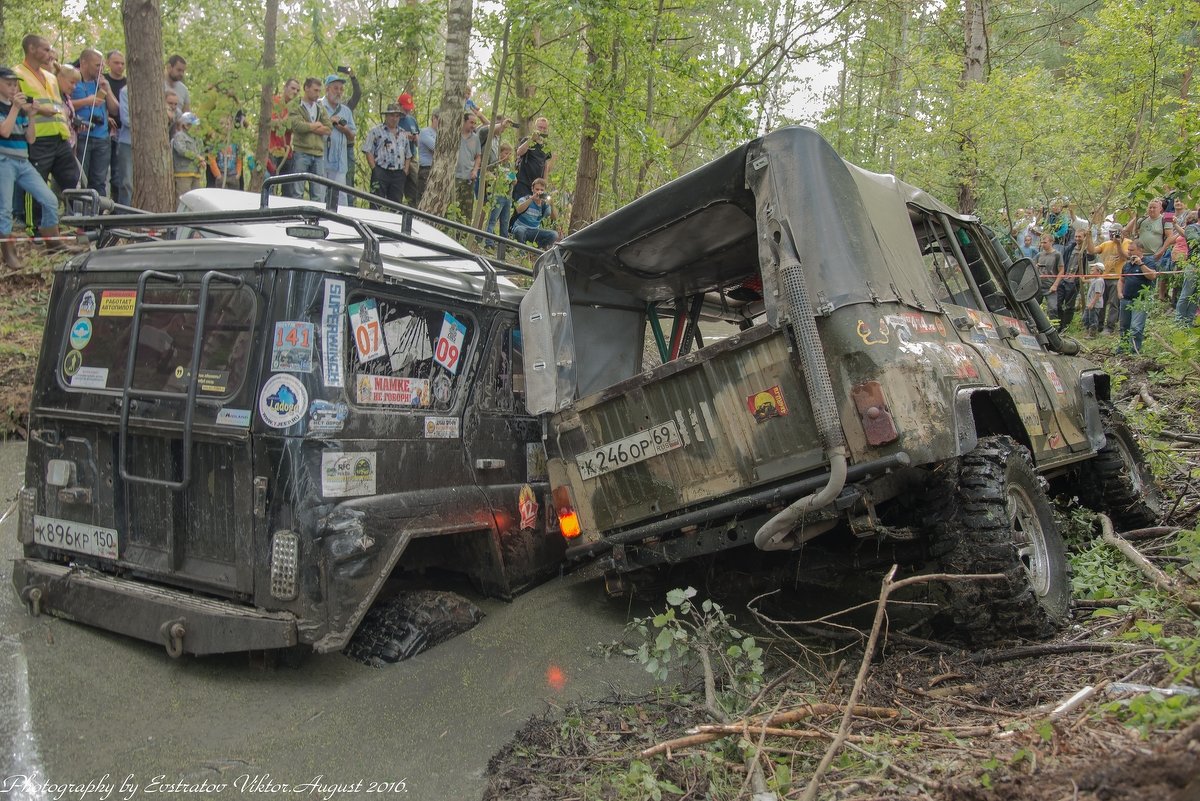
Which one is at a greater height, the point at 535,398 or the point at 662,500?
the point at 535,398

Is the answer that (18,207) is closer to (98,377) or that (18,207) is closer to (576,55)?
(98,377)

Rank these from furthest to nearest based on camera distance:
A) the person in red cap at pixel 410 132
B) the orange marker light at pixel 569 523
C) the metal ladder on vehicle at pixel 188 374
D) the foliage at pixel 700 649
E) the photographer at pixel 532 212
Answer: the photographer at pixel 532 212, the person in red cap at pixel 410 132, the orange marker light at pixel 569 523, the metal ladder on vehicle at pixel 188 374, the foliage at pixel 700 649

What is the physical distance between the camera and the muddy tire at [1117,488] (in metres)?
6.02

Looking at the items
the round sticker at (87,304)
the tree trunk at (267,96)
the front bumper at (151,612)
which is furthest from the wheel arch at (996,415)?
the tree trunk at (267,96)

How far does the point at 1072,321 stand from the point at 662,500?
14.1 m

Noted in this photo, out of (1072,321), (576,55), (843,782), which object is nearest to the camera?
(843,782)

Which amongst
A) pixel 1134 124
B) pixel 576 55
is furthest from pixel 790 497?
pixel 1134 124

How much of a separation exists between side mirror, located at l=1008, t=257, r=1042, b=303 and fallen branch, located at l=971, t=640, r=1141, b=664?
260 centimetres

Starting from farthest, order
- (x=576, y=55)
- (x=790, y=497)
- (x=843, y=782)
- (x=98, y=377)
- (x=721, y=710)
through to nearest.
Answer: (x=576, y=55) < (x=98, y=377) < (x=790, y=497) < (x=721, y=710) < (x=843, y=782)

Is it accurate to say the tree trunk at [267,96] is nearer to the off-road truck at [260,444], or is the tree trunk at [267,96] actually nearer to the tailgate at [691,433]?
the off-road truck at [260,444]

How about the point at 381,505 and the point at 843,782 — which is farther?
the point at 381,505

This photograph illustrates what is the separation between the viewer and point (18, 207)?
388 inches

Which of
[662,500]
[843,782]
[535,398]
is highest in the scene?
[535,398]

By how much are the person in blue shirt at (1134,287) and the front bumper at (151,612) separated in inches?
462
